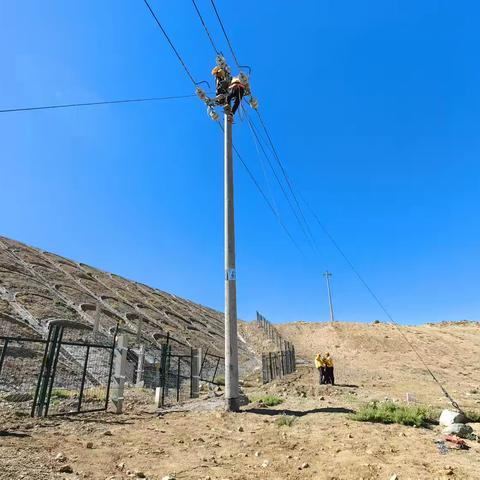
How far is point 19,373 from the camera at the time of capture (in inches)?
560

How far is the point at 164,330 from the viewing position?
30.5m

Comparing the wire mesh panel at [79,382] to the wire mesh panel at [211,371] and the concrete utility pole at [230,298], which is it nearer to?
the concrete utility pole at [230,298]

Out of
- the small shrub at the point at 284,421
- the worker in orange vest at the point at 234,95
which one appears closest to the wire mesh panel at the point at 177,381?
the small shrub at the point at 284,421

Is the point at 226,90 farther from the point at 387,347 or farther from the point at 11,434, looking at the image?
the point at 387,347

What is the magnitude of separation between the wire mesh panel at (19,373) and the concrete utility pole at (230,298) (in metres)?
5.13

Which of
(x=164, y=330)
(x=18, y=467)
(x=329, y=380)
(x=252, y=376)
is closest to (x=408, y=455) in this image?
(x=18, y=467)

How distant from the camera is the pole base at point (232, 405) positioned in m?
10.5

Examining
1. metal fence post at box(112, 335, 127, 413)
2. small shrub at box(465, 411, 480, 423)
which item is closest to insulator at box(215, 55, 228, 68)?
metal fence post at box(112, 335, 127, 413)

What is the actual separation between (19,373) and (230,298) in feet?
29.9

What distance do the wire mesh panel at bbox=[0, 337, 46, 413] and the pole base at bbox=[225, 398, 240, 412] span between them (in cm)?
526

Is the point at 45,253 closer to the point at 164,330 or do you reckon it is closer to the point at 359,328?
the point at 164,330

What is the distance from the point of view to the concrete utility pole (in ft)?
35.5

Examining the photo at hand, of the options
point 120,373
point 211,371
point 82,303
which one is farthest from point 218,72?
point 82,303

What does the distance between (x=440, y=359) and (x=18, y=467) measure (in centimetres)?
3942
